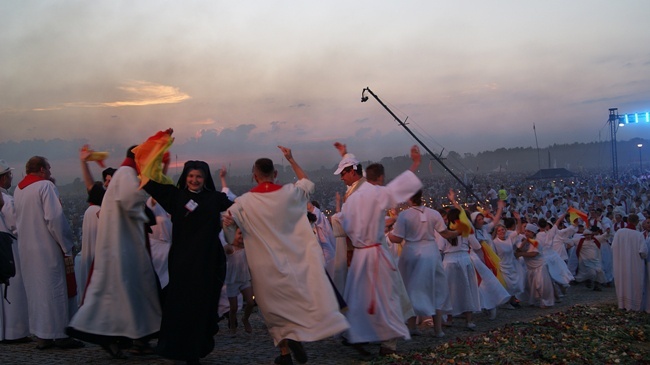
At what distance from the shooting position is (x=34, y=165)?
9898 millimetres

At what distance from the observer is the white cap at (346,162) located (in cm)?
963

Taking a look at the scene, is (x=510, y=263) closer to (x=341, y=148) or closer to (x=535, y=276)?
(x=535, y=276)

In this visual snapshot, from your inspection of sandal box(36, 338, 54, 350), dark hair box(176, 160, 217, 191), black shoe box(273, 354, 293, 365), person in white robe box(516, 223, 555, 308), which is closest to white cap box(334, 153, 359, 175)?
dark hair box(176, 160, 217, 191)

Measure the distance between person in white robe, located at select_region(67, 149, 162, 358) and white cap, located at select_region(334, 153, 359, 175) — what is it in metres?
2.56

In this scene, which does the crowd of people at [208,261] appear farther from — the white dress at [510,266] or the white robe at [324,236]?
the white dress at [510,266]

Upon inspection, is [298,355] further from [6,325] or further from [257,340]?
[6,325]

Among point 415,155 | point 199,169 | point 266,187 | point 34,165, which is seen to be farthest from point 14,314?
point 415,155

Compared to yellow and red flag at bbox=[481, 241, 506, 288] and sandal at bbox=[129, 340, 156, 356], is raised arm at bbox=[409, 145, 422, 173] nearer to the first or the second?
sandal at bbox=[129, 340, 156, 356]

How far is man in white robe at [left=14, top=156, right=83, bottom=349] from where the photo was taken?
31.6ft

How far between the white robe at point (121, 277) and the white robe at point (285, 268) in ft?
3.92

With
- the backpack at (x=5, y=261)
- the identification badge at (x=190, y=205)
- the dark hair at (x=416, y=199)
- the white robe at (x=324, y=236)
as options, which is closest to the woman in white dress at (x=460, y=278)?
the dark hair at (x=416, y=199)

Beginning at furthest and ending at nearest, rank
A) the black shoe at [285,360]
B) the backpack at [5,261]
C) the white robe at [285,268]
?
the black shoe at [285,360] → the white robe at [285,268] → the backpack at [5,261]

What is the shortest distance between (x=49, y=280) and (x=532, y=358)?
6082 millimetres

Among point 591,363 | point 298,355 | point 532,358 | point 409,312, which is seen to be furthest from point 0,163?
point 591,363
